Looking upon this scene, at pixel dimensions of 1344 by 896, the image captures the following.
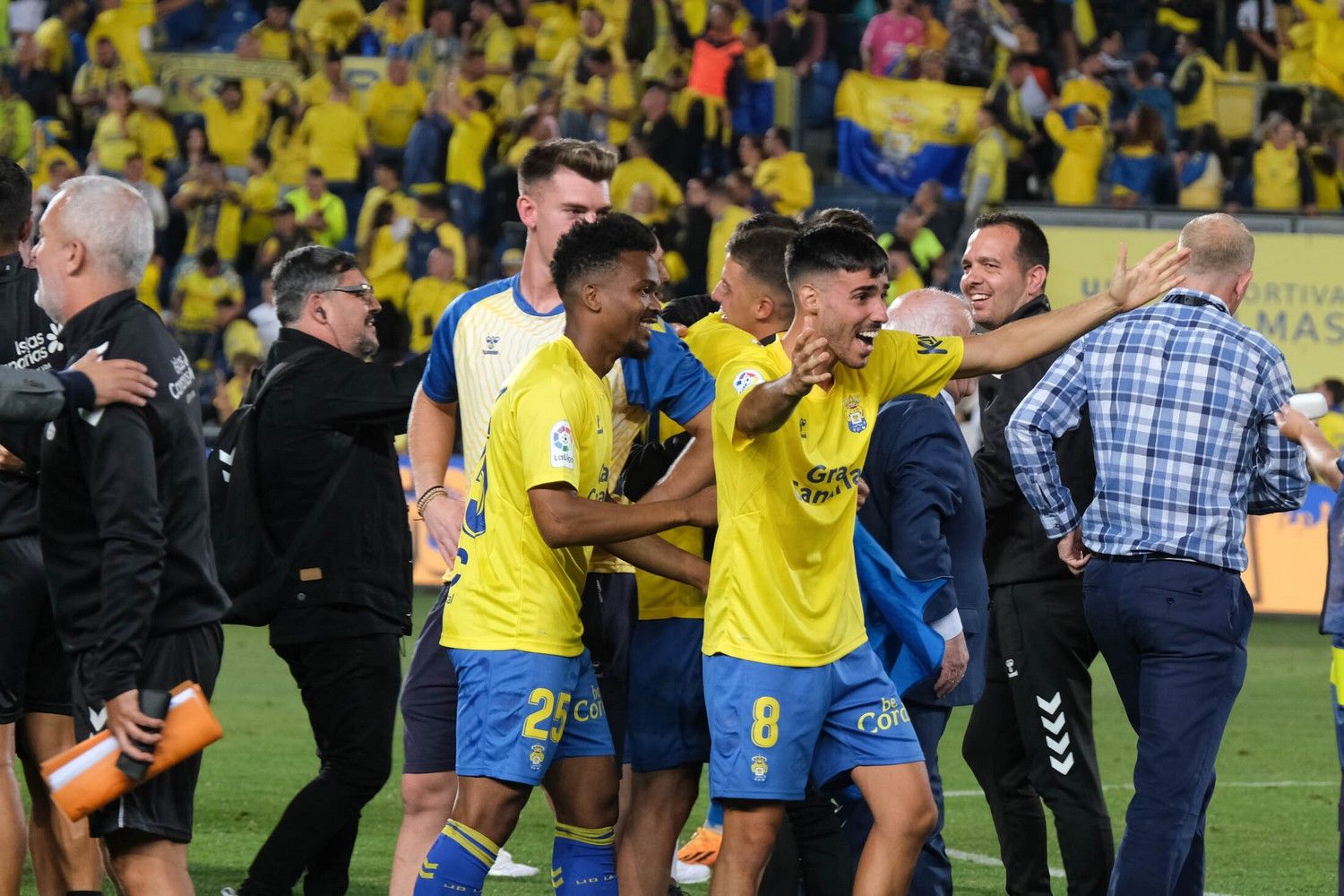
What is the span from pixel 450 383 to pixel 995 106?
16241 mm

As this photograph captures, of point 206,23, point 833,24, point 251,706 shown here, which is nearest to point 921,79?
point 833,24

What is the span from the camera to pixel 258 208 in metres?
21.9

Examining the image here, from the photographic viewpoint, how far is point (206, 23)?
→ 991 inches

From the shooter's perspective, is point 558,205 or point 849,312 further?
point 558,205

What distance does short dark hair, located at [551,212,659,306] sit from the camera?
17.2 feet

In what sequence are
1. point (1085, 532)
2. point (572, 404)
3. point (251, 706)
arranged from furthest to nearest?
point (251, 706), point (1085, 532), point (572, 404)

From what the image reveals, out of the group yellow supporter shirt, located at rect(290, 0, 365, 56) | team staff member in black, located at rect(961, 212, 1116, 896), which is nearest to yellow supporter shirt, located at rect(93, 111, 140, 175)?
yellow supporter shirt, located at rect(290, 0, 365, 56)

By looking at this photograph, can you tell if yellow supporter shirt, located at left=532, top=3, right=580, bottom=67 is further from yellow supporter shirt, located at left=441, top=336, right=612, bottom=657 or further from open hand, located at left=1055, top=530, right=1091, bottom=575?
yellow supporter shirt, located at left=441, top=336, right=612, bottom=657

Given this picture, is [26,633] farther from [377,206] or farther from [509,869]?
[377,206]

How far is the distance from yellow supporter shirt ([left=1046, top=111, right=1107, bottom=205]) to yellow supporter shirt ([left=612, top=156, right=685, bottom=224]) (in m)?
4.38

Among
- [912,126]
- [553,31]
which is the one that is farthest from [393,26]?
[912,126]

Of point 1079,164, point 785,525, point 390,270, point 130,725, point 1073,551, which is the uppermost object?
point 785,525

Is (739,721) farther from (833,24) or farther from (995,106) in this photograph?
(833,24)

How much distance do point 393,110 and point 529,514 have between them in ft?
59.6
